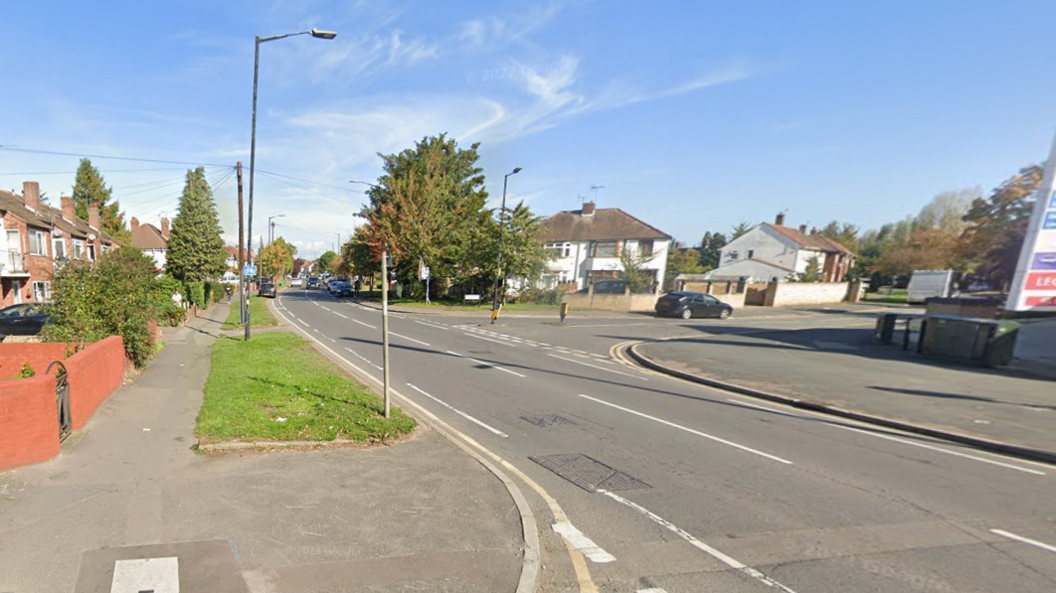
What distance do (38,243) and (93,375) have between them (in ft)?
98.6

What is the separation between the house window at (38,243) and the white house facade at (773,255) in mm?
57634

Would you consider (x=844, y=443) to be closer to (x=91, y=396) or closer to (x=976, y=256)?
(x=91, y=396)

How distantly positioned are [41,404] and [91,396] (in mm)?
2269

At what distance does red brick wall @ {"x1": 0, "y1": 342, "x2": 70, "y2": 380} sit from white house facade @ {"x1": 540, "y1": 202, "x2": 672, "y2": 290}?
1460 inches

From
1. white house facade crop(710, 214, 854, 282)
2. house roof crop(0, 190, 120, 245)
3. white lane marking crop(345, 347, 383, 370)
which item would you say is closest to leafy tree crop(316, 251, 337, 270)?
house roof crop(0, 190, 120, 245)

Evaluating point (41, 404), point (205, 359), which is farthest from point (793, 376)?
point (205, 359)

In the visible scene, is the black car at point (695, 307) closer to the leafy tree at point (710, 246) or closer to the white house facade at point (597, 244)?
the white house facade at point (597, 244)

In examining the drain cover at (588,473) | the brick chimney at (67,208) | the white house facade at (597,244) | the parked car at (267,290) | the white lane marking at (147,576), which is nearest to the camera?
the white lane marking at (147,576)

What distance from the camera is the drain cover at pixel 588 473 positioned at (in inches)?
211

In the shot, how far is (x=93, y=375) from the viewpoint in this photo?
6.94m

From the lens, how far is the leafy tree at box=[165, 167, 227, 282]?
134 feet

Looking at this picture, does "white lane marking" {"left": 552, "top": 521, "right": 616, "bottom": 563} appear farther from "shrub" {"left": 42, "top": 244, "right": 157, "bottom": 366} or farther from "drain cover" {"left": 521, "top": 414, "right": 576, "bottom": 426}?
"shrub" {"left": 42, "top": 244, "right": 157, "bottom": 366}

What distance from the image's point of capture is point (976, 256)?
3259 centimetres

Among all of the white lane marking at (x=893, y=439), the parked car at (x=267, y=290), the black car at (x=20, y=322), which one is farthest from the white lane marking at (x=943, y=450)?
the parked car at (x=267, y=290)
